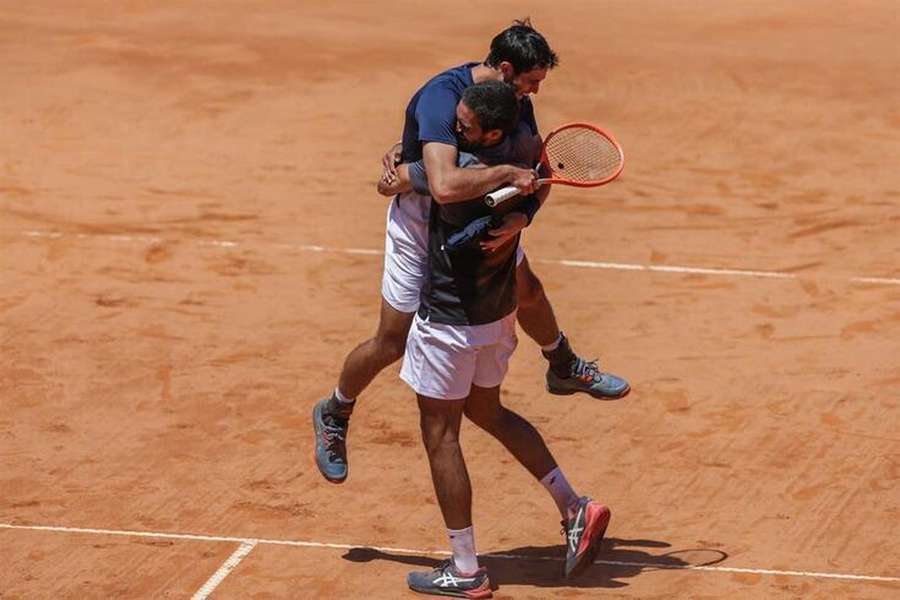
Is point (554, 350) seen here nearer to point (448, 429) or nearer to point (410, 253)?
point (410, 253)

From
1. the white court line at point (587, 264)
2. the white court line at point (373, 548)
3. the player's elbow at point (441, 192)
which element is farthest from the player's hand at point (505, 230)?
the white court line at point (587, 264)

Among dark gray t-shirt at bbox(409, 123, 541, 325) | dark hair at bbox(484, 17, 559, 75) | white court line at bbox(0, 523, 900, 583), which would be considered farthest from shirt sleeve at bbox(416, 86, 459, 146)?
white court line at bbox(0, 523, 900, 583)

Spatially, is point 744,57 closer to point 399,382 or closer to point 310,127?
point 310,127

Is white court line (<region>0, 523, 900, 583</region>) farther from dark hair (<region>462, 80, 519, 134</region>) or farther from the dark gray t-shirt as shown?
dark hair (<region>462, 80, 519, 134</region>)

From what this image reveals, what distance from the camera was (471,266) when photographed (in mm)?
8531

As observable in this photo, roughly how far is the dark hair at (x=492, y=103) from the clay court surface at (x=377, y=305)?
7.77 feet

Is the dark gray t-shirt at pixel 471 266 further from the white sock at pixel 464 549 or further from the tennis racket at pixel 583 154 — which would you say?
the white sock at pixel 464 549

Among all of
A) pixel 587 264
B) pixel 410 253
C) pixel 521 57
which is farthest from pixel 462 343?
pixel 587 264

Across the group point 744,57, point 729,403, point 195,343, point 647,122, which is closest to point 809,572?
point 729,403

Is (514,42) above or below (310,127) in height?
above

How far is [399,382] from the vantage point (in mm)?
12156

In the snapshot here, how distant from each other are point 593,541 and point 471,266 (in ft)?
5.09

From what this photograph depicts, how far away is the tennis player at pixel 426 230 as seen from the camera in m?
8.34

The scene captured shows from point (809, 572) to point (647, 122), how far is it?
10.3 meters
